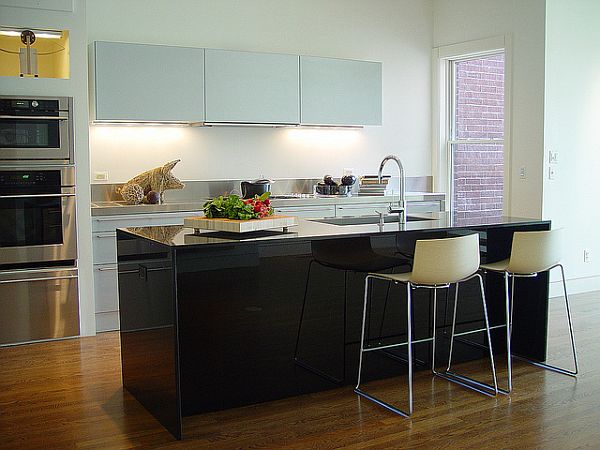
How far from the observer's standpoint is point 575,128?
269 inches

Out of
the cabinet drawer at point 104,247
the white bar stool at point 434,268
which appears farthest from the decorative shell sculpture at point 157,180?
the white bar stool at point 434,268

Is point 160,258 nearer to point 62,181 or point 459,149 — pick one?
point 62,181

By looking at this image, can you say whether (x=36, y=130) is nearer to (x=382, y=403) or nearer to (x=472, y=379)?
(x=382, y=403)

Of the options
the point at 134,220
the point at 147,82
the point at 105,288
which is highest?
the point at 147,82

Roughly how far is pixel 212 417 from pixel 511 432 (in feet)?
4.91

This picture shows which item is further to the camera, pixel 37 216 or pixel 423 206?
pixel 423 206

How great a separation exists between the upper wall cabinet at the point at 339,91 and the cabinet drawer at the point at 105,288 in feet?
7.08

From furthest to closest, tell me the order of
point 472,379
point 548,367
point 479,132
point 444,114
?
1. point 444,114
2. point 479,132
3. point 548,367
4. point 472,379

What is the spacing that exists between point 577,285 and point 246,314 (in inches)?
167

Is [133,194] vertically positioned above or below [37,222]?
above

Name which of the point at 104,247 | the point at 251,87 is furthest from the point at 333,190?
the point at 104,247

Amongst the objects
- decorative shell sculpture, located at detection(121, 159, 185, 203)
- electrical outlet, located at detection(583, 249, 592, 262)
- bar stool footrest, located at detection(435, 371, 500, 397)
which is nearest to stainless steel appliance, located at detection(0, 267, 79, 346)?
decorative shell sculpture, located at detection(121, 159, 185, 203)

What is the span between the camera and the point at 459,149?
7.80 m

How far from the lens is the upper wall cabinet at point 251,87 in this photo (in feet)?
20.3
